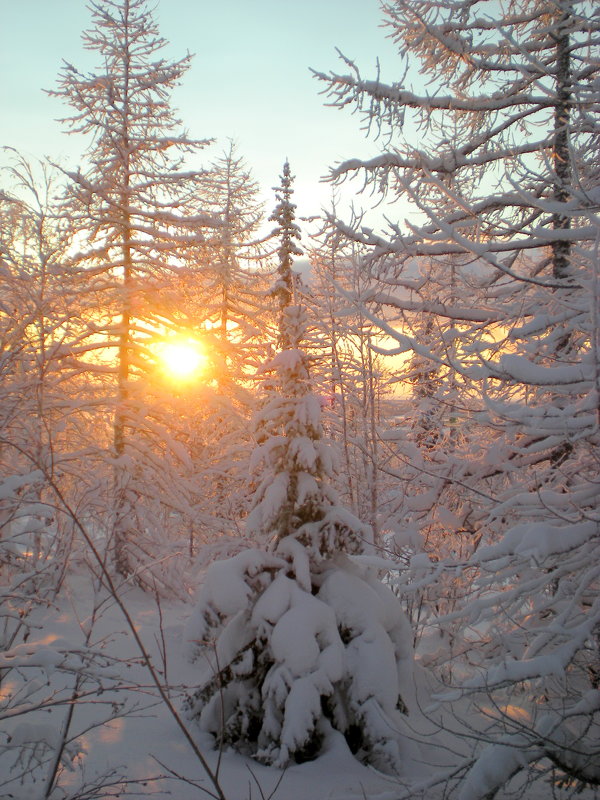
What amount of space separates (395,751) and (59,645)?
4.60 meters

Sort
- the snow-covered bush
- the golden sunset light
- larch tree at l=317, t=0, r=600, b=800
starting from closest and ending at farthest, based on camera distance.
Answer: larch tree at l=317, t=0, r=600, b=800 → the snow-covered bush → the golden sunset light

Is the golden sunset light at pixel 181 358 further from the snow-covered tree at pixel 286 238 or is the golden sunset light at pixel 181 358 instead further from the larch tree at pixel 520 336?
the larch tree at pixel 520 336

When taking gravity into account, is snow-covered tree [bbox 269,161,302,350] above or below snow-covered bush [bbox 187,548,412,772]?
above

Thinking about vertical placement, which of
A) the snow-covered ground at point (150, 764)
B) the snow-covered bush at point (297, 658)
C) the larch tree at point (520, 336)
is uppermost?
the larch tree at point (520, 336)

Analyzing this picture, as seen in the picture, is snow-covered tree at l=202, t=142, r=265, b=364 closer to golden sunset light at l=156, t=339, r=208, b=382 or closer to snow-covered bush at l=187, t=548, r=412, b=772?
golden sunset light at l=156, t=339, r=208, b=382

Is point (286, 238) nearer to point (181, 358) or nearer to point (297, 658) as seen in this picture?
point (181, 358)

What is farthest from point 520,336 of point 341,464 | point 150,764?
point 150,764

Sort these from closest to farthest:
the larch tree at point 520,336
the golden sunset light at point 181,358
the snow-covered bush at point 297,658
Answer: the larch tree at point 520,336 < the snow-covered bush at point 297,658 < the golden sunset light at point 181,358

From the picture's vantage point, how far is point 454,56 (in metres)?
7.66

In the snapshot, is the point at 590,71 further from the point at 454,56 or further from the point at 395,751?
the point at 395,751

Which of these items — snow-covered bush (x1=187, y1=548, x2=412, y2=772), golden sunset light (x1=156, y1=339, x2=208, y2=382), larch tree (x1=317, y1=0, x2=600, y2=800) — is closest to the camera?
larch tree (x1=317, y1=0, x2=600, y2=800)

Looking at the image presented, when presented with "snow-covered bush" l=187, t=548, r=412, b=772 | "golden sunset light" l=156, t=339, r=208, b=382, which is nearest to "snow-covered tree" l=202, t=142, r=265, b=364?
"golden sunset light" l=156, t=339, r=208, b=382

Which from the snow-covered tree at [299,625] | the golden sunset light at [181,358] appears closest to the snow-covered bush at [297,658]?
the snow-covered tree at [299,625]

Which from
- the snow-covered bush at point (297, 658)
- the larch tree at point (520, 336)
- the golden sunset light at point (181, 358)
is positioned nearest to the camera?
the larch tree at point (520, 336)
